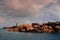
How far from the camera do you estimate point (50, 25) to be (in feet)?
326

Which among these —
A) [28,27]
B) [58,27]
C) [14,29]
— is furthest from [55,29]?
[14,29]

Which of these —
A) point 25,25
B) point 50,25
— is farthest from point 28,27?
point 50,25

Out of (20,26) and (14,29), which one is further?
(14,29)

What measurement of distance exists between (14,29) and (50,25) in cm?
2229

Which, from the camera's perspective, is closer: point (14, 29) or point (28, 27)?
point (28, 27)

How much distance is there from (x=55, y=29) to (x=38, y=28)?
32.4 ft

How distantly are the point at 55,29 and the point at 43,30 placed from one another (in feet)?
22.9

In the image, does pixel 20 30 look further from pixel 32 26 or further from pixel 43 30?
pixel 43 30

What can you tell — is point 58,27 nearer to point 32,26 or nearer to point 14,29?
point 32,26

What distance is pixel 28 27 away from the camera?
92.1 metres

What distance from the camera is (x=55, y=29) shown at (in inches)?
3693

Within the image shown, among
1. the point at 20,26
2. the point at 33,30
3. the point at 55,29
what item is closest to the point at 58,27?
the point at 55,29

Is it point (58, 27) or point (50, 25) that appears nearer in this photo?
point (58, 27)

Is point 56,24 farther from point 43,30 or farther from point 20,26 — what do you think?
point 20,26
